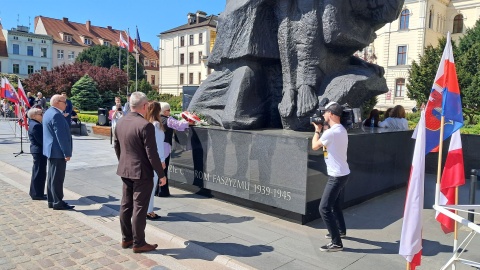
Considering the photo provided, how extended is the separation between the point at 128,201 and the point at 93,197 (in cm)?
244

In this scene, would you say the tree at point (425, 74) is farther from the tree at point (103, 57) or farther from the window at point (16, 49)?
the window at point (16, 49)

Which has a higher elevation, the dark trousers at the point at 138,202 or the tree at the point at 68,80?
the tree at the point at 68,80

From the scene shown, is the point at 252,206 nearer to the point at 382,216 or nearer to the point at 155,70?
the point at 382,216

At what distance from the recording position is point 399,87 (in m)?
43.4

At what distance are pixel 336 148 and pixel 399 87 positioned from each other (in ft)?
142

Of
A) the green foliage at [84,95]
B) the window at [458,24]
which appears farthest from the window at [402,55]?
the green foliage at [84,95]

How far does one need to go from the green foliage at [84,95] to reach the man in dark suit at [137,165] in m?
27.4

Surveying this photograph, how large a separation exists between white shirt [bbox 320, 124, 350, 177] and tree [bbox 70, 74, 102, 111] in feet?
93.7

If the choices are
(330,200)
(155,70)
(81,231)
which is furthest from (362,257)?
(155,70)

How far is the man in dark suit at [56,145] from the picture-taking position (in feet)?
18.8

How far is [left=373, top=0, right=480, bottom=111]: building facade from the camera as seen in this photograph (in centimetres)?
4147

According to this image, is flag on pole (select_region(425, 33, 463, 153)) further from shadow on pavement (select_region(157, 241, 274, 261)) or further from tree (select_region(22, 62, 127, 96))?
tree (select_region(22, 62, 127, 96))

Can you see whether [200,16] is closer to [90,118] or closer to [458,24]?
[458,24]

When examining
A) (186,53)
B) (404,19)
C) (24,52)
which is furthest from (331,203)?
(24,52)
